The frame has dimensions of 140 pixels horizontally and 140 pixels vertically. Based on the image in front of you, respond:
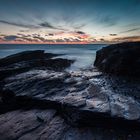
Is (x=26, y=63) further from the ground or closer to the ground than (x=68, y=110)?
closer to the ground

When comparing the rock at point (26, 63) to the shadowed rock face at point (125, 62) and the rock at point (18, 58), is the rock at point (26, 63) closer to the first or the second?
the rock at point (18, 58)

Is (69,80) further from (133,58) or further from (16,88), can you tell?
(133,58)

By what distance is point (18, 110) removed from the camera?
20.8 ft

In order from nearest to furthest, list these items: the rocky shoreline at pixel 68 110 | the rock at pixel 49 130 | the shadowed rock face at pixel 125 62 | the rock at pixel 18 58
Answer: the rock at pixel 49 130 < the rocky shoreline at pixel 68 110 < the shadowed rock face at pixel 125 62 < the rock at pixel 18 58

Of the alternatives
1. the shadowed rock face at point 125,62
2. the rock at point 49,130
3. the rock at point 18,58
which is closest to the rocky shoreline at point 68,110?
the rock at point 49,130

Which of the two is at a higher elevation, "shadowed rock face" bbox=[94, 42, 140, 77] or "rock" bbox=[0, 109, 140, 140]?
"shadowed rock face" bbox=[94, 42, 140, 77]

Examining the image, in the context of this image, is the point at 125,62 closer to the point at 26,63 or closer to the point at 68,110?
the point at 68,110

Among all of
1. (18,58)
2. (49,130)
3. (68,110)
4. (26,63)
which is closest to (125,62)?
(68,110)

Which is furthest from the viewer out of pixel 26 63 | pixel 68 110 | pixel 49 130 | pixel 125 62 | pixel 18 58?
pixel 18 58

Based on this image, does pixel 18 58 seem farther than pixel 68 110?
Yes

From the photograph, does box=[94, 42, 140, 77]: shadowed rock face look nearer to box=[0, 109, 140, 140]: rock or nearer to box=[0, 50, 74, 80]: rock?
box=[0, 50, 74, 80]: rock

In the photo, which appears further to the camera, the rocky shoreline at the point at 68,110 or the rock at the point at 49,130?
the rocky shoreline at the point at 68,110

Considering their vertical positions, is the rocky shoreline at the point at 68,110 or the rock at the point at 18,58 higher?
the rocky shoreline at the point at 68,110

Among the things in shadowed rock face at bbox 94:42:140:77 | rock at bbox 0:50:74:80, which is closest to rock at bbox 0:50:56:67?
rock at bbox 0:50:74:80
